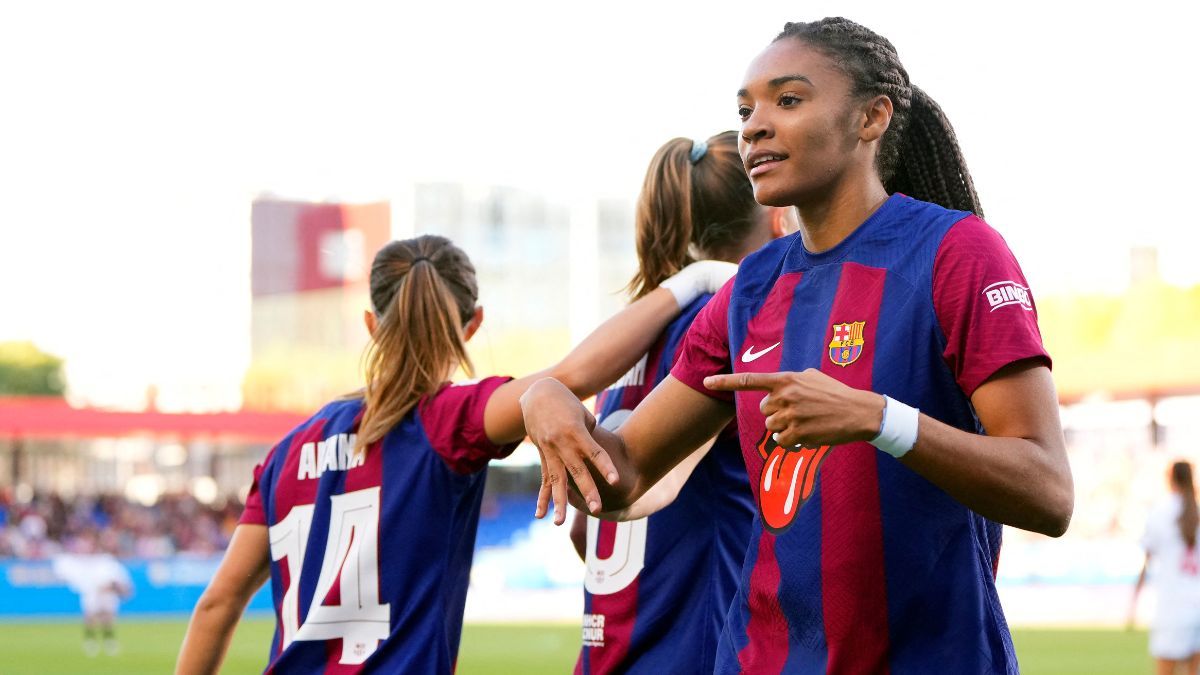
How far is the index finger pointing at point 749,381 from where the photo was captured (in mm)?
2281

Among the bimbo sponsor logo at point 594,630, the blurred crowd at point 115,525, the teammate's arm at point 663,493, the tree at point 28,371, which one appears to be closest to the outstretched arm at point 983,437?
the teammate's arm at point 663,493

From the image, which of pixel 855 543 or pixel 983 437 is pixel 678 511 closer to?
pixel 855 543

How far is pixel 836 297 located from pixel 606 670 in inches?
63.4

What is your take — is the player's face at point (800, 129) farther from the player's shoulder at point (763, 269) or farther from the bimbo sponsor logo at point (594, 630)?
the bimbo sponsor logo at point (594, 630)

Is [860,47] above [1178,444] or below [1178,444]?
above

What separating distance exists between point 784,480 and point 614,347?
4.22 ft

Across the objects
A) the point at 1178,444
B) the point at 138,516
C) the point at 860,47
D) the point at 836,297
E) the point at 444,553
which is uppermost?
the point at 860,47

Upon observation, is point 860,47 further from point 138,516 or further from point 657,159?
point 138,516

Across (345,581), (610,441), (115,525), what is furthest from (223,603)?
(115,525)

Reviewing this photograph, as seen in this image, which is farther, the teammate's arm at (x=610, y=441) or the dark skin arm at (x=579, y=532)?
the dark skin arm at (x=579, y=532)

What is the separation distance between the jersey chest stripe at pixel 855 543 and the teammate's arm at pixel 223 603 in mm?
2079

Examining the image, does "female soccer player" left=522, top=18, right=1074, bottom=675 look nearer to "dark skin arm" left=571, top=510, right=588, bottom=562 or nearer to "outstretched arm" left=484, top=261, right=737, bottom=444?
"outstretched arm" left=484, top=261, right=737, bottom=444

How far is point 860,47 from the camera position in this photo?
2.81 meters

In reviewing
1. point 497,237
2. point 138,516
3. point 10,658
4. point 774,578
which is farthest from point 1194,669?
point 497,237
